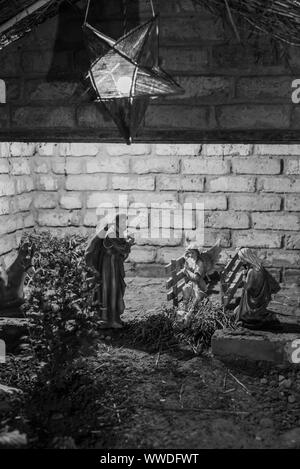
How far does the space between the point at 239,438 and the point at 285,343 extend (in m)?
1.04

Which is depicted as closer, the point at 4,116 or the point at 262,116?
the point at 262,116

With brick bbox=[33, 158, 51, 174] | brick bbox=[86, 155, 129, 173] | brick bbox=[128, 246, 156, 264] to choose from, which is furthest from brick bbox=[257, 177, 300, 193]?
brick bbox=[33, 158, 51, 174]

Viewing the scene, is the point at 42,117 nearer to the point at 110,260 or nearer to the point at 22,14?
the point at 22,14

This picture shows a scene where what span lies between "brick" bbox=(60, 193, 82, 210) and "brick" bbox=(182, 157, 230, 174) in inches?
53.6

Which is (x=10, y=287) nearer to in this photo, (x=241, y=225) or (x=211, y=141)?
(x=211, y=141)

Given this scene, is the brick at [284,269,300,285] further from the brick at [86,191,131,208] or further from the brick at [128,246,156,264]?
the brick at [86,191,131,208]

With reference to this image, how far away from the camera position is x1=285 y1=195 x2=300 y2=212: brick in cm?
616

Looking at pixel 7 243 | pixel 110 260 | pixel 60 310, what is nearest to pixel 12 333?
pixel 60 310

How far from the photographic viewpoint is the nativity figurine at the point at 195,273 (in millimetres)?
4477

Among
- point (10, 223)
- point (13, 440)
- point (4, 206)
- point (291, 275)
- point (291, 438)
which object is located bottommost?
point (291, 438)

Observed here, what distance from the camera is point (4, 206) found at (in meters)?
6.02

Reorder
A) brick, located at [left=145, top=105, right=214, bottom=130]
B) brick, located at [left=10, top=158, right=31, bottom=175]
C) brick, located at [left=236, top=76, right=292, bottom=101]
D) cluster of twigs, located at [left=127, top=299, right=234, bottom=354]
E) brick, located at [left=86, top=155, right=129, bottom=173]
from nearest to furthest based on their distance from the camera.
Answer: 1. cluster of twigs, located at [left=127, top=299, right=234, bottom=354]
2. brick, located at [left=236, top=76, right=292, bottom=101]
3. brick, located at [left=145, top=105, right=214, bottom=130]
4. brick, located at [left=10, top=158, right=31, bottom=175]
5. brick, located at [left=86, top=155, right=129, bottom=173]

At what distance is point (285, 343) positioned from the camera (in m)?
4.08

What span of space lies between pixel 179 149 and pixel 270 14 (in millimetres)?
2397
